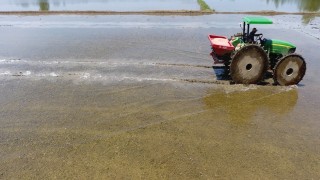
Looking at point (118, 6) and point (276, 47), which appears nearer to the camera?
point (276, 47)

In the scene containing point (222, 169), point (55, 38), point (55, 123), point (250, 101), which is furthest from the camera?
point (55, 38)

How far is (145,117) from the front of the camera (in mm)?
8305

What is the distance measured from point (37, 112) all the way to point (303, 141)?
6.99 metres

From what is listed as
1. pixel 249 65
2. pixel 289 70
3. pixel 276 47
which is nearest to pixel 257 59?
pixel 249 65

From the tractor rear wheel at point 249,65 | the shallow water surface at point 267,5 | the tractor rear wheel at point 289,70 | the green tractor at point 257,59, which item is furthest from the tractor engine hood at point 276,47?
the shallow water surface at point 267,5

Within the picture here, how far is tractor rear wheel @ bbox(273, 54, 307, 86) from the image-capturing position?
32.7 feet

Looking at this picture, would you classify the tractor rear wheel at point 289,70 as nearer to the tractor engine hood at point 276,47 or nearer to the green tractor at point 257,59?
the green tractor at point 257,59

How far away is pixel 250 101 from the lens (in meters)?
9.28

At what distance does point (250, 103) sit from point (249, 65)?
1445 mm

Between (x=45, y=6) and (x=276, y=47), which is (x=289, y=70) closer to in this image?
(x=276, y=47)

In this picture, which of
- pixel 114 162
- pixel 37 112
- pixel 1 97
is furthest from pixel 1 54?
pixel 114 162

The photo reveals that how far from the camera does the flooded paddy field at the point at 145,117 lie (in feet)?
21.0

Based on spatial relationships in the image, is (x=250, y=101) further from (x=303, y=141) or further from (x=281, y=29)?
(x=281, y=29)

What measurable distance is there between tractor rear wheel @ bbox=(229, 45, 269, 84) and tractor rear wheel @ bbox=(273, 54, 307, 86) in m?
0.44
